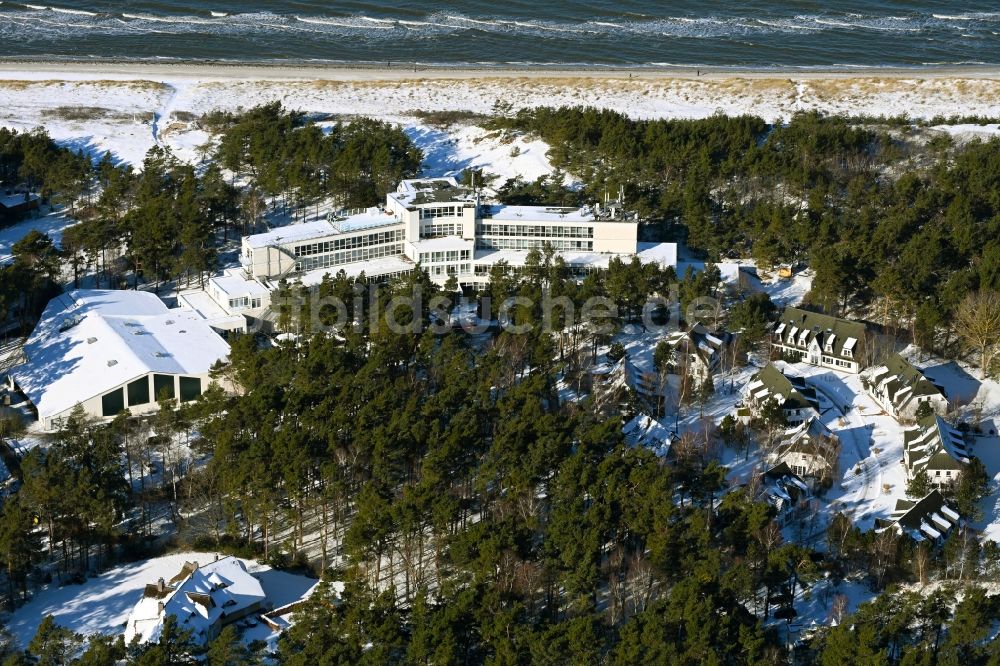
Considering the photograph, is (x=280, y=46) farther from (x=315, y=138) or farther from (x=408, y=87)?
(x=315, y=138)

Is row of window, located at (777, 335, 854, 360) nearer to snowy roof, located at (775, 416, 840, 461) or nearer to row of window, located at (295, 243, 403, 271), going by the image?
snowy roof, located at (775, 416, 840, 461)

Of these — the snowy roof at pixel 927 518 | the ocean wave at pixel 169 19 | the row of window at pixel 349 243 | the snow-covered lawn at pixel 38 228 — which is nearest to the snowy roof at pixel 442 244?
the row of window at pixel 349 243

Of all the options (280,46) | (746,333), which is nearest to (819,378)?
(746,333)

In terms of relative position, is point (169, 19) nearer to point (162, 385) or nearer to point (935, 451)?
point (162, 385)

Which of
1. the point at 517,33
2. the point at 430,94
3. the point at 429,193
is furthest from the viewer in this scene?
the point at 517,33

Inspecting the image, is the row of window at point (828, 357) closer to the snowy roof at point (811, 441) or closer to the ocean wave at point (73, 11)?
the snowy roof at point (811, 441)

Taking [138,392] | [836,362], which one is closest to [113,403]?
[138,392]
